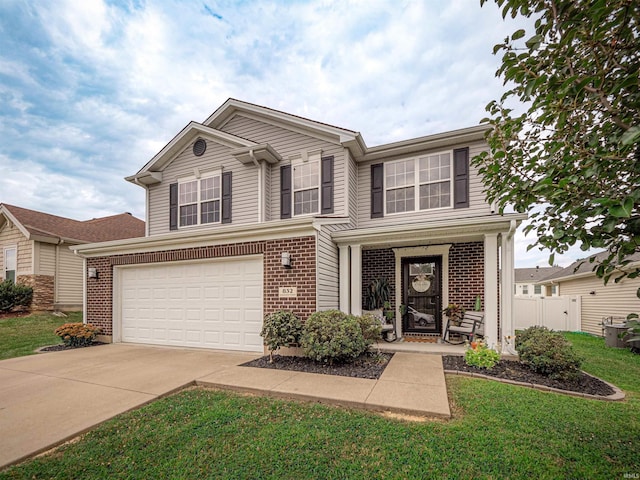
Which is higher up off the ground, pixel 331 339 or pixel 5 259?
pixel 5 259

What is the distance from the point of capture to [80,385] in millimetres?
4859

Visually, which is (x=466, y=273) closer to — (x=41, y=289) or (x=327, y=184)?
(x=327, y=184)

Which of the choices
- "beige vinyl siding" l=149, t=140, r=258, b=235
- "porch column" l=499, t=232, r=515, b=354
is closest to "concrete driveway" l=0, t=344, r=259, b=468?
"beige vinyl siding" l=149, t=140, r=258, b=235

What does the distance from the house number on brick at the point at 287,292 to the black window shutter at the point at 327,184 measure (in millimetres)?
3066

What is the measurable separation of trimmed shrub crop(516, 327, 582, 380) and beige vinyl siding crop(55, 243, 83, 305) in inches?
725

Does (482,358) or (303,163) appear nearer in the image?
(482,358)

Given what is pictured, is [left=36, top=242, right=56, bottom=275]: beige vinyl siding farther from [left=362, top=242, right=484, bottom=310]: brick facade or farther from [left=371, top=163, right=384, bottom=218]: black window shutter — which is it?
[left=362, top=242, right=484, bottom=310]: brick facade

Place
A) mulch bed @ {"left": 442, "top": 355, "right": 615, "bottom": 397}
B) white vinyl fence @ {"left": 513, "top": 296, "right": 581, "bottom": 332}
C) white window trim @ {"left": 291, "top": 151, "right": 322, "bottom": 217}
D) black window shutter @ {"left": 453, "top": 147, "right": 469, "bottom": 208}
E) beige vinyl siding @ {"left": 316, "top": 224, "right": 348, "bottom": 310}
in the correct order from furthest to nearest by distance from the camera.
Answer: white vinyl fence @ {"left": 513, "top": 296, "right": 581, "bottom": 332} < white window trim @ {"left": 291, "top": 151, "right": 322, "bottom": 217} < black window shutter @ {"left": 453, "top": 147, "right": 469, "bottom": 208} < beige vinyl siding @ {"left": 316, "top": 224, "right": 348, "bottom": 310} < mulch bed @ {"left": 442, "top": 355, "right": 615, "bottom": 397}

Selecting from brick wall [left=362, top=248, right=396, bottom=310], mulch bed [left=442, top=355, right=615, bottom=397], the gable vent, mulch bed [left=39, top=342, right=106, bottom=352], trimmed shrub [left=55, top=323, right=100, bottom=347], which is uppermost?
the gable vent

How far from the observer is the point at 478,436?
307 centimetres

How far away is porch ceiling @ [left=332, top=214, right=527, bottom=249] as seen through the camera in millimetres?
6250

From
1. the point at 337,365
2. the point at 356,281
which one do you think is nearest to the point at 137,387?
the point at 337,365

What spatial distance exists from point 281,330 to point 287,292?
0.88 metres

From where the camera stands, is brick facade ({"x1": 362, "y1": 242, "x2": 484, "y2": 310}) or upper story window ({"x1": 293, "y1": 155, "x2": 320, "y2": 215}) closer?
brick facade ({"x1": 362, "y1": 242, "x2": 484, "y2": 310})
